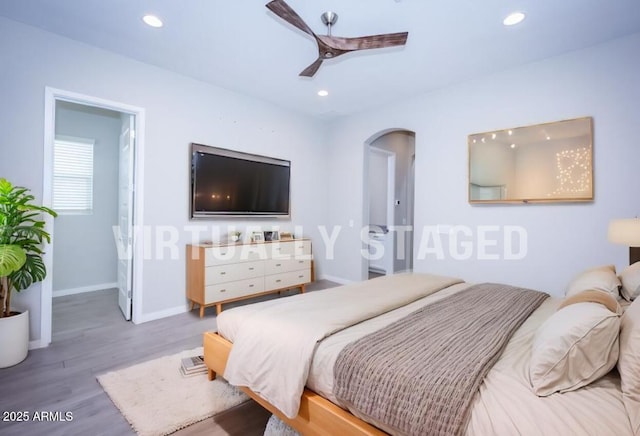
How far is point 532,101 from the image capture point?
312cm

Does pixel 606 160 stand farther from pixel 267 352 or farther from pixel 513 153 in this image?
pixel 267 352

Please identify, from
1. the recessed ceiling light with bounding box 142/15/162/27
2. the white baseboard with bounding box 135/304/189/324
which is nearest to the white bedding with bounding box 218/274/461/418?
the white baseboard with bounding box 135/304/189/324

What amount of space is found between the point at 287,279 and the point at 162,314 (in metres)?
1.54

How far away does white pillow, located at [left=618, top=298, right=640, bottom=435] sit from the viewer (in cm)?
92

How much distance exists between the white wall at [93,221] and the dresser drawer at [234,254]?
89.2 inches

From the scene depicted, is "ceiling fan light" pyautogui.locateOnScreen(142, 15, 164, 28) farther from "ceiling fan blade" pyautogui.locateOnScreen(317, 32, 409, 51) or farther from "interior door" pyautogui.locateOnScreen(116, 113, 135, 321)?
"ceiling fan blade" pyautogui.locateOnScreen(317, 32, 409, 51)

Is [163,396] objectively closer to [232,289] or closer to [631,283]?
[232,289]

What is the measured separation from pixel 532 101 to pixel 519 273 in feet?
5.88

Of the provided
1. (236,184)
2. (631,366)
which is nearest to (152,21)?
(236,184)

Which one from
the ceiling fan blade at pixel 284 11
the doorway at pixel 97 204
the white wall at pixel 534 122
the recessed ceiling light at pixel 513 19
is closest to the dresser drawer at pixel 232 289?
the doorway at pixel 97 204

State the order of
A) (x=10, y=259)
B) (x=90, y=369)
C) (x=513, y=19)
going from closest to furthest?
(x=10, y=259)
(x=90, y=369)
(x=513, y=19)

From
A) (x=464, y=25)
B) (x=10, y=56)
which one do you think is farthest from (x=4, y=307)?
(x=464, y=25)

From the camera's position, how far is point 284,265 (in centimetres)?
411

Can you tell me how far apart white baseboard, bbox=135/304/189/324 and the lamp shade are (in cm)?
405
